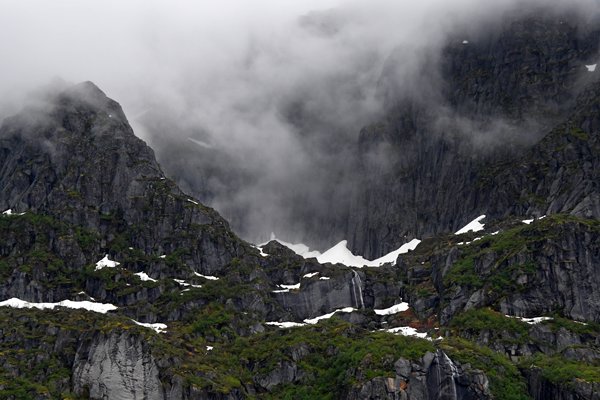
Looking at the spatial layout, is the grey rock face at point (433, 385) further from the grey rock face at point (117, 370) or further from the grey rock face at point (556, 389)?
the grey rock face at point (117, 370)

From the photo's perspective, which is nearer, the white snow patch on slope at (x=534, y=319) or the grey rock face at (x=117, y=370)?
the grey rock face at (x=117, y=370)

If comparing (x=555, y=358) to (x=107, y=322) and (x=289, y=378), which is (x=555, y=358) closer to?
(x=289, y=378)

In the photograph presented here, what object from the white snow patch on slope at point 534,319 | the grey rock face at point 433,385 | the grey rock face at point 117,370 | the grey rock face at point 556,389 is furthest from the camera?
the white snow patch on slope at point 534,319

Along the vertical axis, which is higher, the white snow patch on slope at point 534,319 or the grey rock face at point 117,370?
the white snow patch on slope at point 534,319

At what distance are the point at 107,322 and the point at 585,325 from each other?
387ft

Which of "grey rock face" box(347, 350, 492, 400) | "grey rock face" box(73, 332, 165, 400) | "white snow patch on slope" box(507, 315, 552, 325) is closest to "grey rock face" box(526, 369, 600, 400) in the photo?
"grey rock face" box(347, 350, 492, 400)

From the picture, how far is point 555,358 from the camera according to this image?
576 feet

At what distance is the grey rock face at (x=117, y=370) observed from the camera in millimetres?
174000

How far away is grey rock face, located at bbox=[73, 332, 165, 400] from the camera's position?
174 meters

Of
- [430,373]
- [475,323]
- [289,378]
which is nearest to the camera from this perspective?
[430,373]

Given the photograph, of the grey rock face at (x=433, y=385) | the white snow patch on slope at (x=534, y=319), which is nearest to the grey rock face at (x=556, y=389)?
the grey rock face at (x=433, y=385)

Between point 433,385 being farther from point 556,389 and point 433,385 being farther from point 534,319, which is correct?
point 534,319

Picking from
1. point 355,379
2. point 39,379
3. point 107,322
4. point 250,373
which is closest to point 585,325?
point 355,379

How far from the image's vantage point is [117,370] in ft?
581
